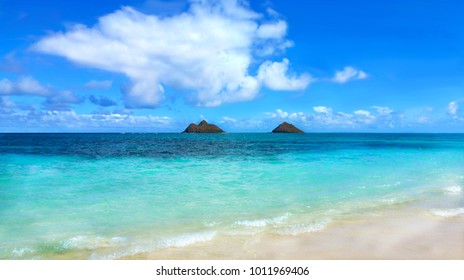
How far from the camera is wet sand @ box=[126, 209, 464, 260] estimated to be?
616 cm

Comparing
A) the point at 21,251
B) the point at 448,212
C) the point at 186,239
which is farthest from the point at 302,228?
the point at 21,251

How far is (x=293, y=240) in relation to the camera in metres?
6.82

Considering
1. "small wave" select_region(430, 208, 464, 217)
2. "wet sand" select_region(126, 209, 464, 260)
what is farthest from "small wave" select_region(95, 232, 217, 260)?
"small wave" select_region(430, 208, 464, 217)

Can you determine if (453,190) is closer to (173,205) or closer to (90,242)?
(173,205)

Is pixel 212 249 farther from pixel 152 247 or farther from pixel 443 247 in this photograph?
pixel 443 247

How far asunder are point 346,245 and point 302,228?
126 centimetres

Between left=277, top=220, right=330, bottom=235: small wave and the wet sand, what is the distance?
190mm

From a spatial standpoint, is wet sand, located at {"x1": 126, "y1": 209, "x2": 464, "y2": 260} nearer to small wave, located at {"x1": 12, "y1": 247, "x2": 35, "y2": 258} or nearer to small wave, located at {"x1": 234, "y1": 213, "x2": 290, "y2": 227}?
small wave, located at {"x1": 234, "y1": 213, "x2": 290, "y2": 227}

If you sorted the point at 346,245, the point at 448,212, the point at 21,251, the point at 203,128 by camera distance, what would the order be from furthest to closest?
1. the point at 203,128
2. the point at 448,212
3. the point at 21,251
4. the point at 346,245

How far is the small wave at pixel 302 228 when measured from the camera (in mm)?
7343

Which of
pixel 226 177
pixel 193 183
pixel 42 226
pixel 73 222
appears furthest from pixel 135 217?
pixel 226 177

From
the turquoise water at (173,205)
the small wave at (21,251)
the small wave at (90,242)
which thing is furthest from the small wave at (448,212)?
the small wave at (21,251)

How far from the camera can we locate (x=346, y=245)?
655 centimetres
